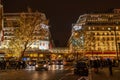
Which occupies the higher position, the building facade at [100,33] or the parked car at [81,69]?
the building facade at [100,33]

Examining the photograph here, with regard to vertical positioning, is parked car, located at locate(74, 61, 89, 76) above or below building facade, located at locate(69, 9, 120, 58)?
below

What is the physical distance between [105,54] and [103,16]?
29.1 metres

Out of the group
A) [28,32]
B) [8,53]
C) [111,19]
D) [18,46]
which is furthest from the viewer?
[111,19]

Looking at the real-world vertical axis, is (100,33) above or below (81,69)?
above

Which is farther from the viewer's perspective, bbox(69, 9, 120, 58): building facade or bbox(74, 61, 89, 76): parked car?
bbox(69, 9, 120, 58): building facade

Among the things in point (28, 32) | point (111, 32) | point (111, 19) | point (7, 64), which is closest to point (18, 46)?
point (28, 32)

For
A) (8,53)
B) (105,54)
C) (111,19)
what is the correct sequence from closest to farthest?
1. (8,53)
2. (105,54)
3. (111,19)

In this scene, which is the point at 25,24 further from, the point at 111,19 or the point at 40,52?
the point at 111,19

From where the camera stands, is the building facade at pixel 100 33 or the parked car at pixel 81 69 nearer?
the parked car at pixel 81 69

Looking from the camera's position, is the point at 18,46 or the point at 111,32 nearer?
the point at 18,46

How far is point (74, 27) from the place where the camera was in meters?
179

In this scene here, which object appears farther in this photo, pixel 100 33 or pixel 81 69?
pixel 100 33

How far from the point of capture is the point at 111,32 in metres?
158

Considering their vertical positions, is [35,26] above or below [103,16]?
below
